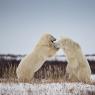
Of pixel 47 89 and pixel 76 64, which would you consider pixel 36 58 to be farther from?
pixel 47 89

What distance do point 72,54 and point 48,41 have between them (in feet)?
1.79

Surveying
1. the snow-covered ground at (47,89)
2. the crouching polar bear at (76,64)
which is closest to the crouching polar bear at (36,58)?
the crouching polar bear at (76,64)

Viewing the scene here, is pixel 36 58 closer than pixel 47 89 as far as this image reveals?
No

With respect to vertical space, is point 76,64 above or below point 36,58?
below

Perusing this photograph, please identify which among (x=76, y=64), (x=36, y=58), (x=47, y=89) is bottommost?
(x=47, y=89)

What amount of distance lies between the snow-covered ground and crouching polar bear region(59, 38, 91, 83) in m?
0.67

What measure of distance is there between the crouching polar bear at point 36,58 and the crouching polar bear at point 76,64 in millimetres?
319

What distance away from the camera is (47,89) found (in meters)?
5.81

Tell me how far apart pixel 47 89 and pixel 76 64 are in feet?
4.35

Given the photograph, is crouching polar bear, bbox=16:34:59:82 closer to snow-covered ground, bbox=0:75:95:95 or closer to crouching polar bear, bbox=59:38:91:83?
crouching polar bear, bbox=59:38:91:83

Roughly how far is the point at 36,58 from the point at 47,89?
1.27 meters

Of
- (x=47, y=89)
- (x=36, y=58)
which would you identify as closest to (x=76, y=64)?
(x=36, y=58)

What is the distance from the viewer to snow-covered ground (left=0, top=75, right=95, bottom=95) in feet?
17.8

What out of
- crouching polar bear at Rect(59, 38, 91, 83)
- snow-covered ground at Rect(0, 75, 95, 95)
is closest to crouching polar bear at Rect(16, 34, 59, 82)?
crouching polar bear at Rect(59, 38, 91, 83)
